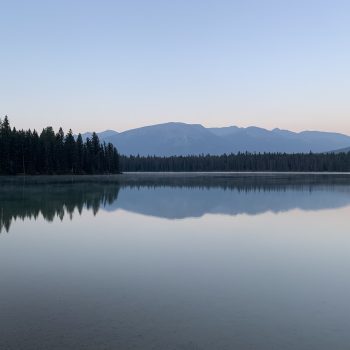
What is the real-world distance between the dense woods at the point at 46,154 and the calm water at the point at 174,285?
80.5 metres

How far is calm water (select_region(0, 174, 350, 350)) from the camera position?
9.47 meters

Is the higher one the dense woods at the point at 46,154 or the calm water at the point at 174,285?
A: the dense woods at the point at 46,154

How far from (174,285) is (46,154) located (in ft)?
341

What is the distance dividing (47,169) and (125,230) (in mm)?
93322

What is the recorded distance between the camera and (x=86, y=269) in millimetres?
15984

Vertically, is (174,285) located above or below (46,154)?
below

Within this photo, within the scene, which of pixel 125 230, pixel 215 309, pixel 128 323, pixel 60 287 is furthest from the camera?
pixel 125 230

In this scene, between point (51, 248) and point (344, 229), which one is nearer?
point (51, 248)

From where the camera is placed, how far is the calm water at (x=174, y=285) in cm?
947

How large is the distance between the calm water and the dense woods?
80.5 m

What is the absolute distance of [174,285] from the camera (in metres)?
13.8

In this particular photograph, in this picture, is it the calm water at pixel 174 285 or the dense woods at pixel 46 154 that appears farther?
the dense woods at pixel 46 154

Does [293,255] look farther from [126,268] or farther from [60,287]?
[60,287]

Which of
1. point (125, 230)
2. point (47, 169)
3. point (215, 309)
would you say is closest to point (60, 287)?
point (215, 309)
